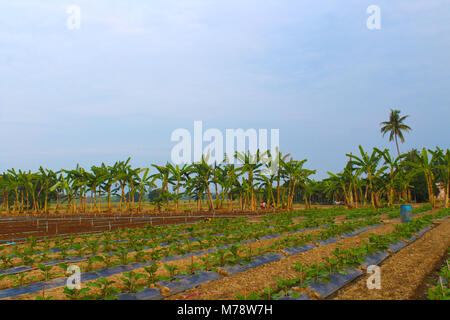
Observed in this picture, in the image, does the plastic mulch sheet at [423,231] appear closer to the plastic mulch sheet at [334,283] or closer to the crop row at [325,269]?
the crop row at [325,269]

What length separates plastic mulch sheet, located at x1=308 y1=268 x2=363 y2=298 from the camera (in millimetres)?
4632

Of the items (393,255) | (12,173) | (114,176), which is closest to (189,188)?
(114,176)

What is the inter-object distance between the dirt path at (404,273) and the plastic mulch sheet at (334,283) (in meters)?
0.10

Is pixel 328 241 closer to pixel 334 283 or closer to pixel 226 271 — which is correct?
pixel 334 283

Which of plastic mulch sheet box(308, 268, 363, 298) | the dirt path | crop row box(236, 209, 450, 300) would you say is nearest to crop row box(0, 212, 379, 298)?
crop row box(236, 209, 450, 300)

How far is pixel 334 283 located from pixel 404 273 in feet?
5.42

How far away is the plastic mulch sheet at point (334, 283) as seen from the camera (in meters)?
4.63

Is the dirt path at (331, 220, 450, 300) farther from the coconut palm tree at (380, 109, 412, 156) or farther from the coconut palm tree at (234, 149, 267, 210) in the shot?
the coconut palm tree at (380, 109, 412, 156)

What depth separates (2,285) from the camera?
17.1 ft

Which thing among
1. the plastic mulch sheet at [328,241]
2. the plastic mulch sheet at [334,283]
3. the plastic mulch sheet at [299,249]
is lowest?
the plastic mulch sheet at [328,241]

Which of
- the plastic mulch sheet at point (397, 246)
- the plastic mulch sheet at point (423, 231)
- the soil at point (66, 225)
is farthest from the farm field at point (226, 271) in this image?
the soil at point (66, 225)
